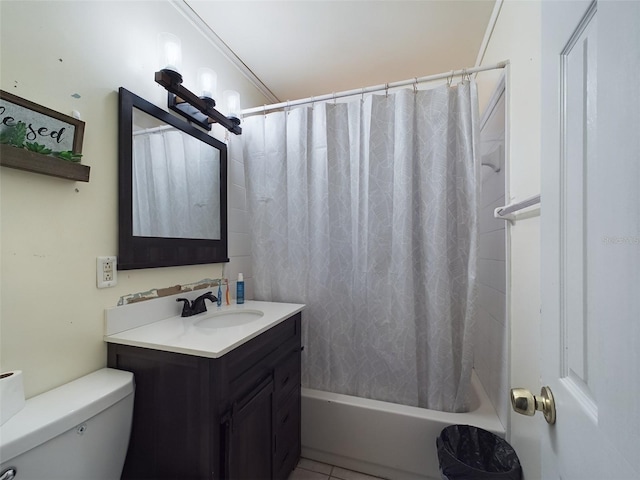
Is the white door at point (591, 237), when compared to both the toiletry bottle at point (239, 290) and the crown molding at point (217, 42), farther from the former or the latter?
the crown molding at point (217, 42)

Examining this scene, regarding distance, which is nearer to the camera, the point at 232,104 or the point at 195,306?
the point at 195,306

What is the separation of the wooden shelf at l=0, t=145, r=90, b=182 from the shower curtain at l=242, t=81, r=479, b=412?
93cm

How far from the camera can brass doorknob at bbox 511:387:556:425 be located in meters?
0.50

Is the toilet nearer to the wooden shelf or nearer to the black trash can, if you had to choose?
the wooden shelf

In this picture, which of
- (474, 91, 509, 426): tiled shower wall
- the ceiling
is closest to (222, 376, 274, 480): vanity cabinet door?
(474, 91, 509, 426): tiled shower wall

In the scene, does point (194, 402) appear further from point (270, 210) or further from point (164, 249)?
point (270, 210)

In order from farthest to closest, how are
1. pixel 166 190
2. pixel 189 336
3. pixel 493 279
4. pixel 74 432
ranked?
pixel 493 279
pixel 166 190
pixel 189 336
pixel 74 432

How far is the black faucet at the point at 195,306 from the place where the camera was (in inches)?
52.6

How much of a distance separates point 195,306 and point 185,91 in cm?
104

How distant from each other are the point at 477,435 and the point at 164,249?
1.76 meters

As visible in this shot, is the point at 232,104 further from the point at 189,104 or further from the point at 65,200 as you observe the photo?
the point at 65,200

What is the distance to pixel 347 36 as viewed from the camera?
1.60 metres

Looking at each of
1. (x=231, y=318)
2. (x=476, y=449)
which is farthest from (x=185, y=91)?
(x=476, y=449)

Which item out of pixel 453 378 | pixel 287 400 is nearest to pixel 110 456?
pixel 287 400
